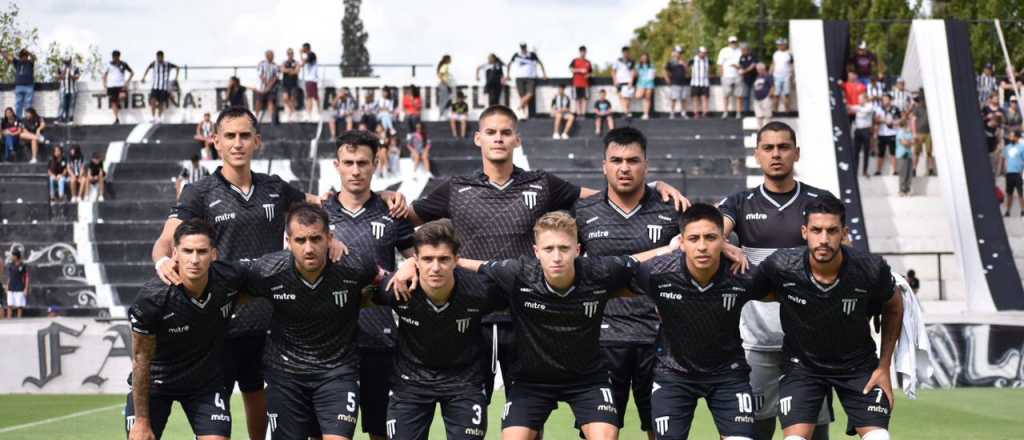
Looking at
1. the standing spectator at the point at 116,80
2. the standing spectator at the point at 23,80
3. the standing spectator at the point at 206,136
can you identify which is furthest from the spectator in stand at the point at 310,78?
the standing spectator at the point at 23,80

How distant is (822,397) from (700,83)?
2258cm

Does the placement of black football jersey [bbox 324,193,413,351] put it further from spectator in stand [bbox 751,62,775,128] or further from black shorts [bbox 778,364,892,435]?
spectator in stand [bbox 751,62,775,128]

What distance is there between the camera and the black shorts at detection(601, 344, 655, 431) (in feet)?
28.5

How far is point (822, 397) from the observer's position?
8453 mm

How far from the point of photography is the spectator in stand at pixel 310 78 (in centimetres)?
3139

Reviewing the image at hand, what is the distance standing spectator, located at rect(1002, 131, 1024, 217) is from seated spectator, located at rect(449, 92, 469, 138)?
37.6 ft

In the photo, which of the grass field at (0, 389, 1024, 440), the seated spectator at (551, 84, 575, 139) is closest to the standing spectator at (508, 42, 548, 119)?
the seated spectator at (551, 84, 575, 139)

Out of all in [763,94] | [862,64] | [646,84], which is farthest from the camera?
[646,84]

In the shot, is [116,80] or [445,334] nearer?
[445,334]

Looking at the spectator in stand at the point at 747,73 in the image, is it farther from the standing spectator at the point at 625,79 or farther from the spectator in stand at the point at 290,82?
the spectator in stand at the point at 290,82

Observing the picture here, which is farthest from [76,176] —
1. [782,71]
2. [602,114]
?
[782,71]

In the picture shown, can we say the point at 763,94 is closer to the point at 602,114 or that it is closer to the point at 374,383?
the point at 602,114

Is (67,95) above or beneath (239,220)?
above

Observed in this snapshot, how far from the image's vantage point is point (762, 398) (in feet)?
29.7
